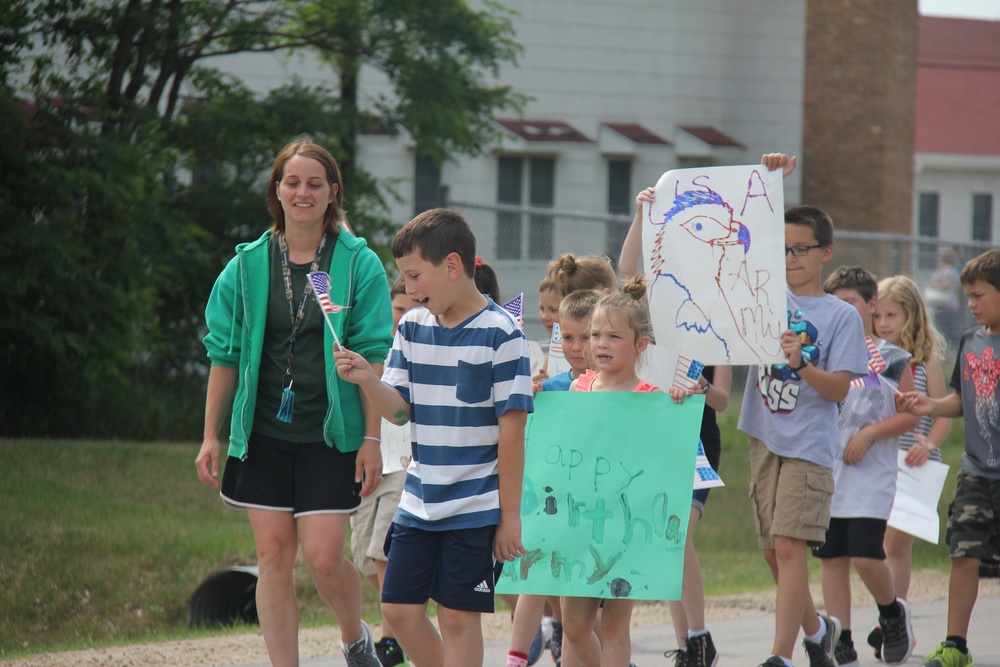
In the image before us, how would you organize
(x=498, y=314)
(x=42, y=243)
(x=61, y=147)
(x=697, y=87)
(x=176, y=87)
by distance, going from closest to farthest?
(x=498, y=314) < (x=42, y=243) < (x=61, y=147) < (x=176, y=87) < (x=697, y=87)

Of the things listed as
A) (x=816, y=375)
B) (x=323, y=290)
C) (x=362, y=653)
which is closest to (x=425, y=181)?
(x=816, y=375)

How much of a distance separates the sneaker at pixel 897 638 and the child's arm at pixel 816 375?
1.49 meters

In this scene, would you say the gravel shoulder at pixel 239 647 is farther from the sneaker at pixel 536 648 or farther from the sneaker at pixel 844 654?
the sneaker at pixel 844 654

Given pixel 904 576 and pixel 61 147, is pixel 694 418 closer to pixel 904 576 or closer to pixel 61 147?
pixel 904 576

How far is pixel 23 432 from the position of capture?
39.0 feet

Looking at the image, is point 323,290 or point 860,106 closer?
point 323,290

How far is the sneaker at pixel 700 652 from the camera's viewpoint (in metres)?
5.73

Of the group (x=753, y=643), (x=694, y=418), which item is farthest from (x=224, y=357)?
(x=753, y=643)

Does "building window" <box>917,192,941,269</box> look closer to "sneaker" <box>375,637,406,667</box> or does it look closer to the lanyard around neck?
"sneaker" <box>375,637,406,667</box>

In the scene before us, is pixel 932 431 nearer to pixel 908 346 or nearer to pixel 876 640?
pixel 908 346

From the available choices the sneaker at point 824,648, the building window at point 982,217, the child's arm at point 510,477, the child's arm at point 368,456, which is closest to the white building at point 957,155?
the building window at point 982,217

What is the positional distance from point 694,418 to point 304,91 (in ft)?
32.4

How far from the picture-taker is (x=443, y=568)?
13.8 feet

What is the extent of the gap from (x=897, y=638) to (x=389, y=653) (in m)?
2.56
